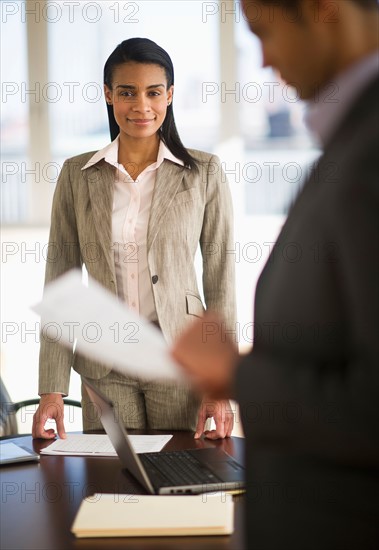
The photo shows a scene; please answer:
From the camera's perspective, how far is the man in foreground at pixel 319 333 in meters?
0.78

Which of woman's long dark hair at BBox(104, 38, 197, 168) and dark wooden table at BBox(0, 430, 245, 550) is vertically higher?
woman's long dark hair at BBox(104, 38, 197, 168)

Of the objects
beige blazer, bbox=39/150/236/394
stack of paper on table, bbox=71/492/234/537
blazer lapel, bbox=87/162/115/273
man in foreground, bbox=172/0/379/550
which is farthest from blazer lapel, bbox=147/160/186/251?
man in foreground, bbox=172/0/379/550

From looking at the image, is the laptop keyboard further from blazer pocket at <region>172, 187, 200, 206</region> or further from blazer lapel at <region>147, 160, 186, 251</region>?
blazer pocket at <region>172, 187, 200, 206</region>

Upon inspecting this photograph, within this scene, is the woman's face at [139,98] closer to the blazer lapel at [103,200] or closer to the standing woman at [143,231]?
the standing woman at [143,231]

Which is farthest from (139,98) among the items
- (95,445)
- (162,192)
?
(95,445)

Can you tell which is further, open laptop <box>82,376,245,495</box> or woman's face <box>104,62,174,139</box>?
woman's face <box>104,62,174,139</box>

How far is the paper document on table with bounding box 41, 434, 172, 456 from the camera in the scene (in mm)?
1872

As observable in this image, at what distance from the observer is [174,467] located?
5.42 ft

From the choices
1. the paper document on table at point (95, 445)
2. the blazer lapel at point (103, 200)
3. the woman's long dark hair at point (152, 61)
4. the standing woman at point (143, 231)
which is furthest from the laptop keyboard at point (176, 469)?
the woman's long dark hair at point (152, 61)

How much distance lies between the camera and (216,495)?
4.83 feet

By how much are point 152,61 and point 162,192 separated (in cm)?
42

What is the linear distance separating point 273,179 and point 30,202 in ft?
4.82

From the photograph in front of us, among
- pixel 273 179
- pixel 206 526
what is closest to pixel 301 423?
pixel 206 526

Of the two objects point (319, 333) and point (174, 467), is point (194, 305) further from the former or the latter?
point (319, 333)
